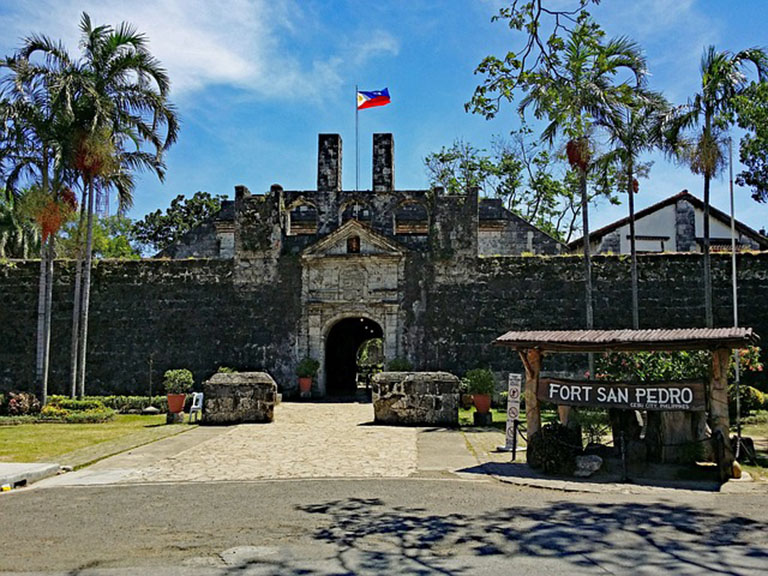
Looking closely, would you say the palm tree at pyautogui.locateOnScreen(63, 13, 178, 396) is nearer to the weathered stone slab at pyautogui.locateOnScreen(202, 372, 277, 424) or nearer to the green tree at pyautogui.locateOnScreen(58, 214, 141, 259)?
the weathered stone slab at pyautogui.locateOnScreen(202, 372, 277, 424)

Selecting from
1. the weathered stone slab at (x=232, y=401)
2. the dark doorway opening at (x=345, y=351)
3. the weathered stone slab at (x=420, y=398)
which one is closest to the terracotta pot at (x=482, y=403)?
the weathered stone slab at (x=420, y=398)

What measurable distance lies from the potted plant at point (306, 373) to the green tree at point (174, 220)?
3052 centimetres

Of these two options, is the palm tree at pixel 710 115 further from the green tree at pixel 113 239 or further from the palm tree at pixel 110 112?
the green tree at pixel 113 239

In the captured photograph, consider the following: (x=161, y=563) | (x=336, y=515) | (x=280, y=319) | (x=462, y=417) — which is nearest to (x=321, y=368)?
(x=280, y=319)

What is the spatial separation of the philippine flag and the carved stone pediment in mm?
6209

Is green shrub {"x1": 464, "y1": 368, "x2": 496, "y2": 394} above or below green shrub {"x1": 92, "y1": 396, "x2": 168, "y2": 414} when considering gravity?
above

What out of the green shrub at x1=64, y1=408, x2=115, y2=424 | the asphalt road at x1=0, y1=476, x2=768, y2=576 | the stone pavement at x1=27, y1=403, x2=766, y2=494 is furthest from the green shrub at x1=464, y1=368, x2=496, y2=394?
the green shrub at x1=64, y1=408, x2=115, y2=424

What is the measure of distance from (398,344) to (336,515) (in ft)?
46.5

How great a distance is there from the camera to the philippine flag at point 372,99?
25219 mm

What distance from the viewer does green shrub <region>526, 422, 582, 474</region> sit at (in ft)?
29.7

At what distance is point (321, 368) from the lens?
20.9 m

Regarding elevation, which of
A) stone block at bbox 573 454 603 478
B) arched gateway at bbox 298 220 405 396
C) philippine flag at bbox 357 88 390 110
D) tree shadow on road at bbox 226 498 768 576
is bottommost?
tree shadow on road at bbox 226 498 768 576

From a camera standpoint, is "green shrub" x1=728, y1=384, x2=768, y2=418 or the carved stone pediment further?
the carved stone pediment

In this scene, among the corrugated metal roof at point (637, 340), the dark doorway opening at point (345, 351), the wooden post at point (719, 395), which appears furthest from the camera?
the dark doorway opening at point (345, 351)
